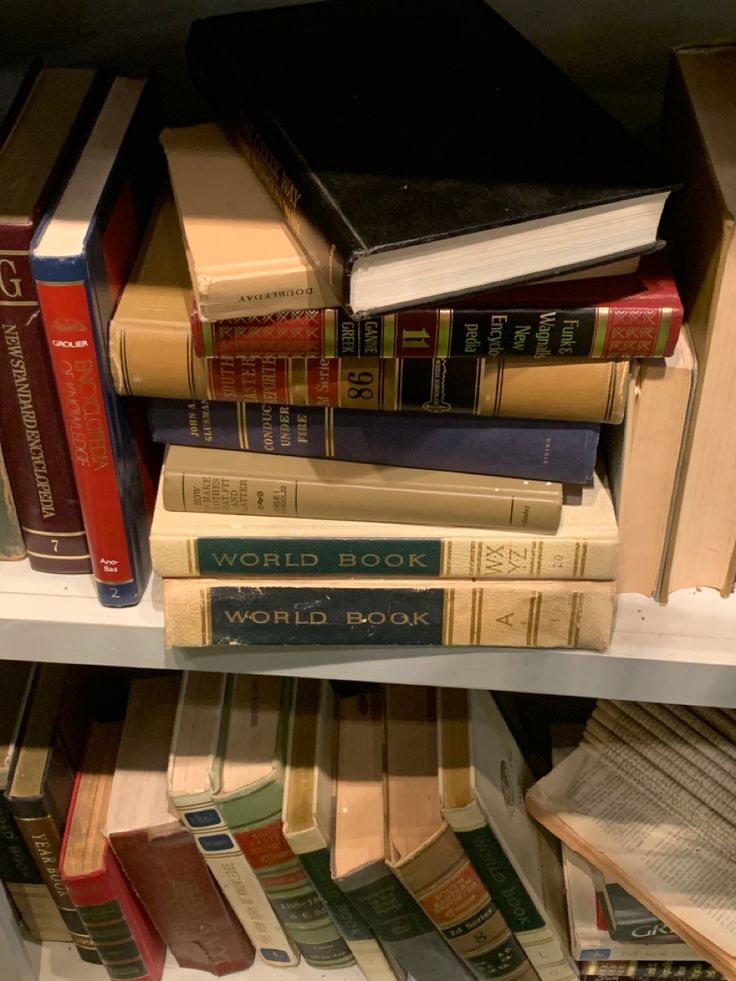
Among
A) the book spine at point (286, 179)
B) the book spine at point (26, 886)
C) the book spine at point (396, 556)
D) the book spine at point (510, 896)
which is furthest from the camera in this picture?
the book spine at point (26, 886)

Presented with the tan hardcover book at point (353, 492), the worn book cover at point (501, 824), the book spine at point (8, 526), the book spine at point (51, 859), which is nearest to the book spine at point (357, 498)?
the tan hardcover book at point (353, 492)

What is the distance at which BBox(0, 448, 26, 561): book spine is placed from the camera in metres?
0.60

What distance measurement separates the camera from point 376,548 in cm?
55

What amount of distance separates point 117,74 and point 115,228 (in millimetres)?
155

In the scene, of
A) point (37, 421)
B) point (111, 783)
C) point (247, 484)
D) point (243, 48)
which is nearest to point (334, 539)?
point (247, 484)

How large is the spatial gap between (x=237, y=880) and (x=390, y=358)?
511 millimetres

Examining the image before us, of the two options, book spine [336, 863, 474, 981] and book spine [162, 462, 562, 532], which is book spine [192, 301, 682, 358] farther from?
book spine [336, 863, 474, 981]

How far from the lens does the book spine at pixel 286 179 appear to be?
45 cm

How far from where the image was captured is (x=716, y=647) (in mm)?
590

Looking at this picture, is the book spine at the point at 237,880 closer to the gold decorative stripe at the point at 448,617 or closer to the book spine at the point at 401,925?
the book spine at the point at 401,925

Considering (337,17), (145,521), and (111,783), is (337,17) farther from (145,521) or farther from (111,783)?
(111,783)

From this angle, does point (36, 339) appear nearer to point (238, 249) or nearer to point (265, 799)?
point (238, 249)

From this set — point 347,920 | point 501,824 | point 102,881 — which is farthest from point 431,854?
point 102,881

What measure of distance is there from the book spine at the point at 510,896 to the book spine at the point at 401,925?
0.21 ft
